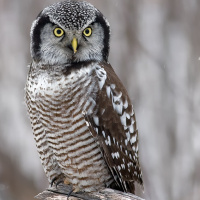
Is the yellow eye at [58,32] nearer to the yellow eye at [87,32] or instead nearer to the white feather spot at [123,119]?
the yellow eye at [87,32]

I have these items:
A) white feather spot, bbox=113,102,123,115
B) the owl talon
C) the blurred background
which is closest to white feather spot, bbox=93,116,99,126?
white feather spot, bbox=113,102,123,115

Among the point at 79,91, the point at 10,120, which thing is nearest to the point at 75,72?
the point at 79,91

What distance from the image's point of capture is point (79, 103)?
4.50 m

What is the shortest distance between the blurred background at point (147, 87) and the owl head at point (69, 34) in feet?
8.39

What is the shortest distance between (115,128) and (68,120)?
433 millimetres

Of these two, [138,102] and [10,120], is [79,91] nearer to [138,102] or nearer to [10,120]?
[138,102]

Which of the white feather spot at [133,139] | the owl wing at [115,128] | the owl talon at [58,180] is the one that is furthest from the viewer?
the owl talon at [58,180]

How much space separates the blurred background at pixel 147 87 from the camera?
23.9 ft

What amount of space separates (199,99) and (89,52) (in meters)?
3.07

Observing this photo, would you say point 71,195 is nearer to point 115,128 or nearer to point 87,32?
point 115,128

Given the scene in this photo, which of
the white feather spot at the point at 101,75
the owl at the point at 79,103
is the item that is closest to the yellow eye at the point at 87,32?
the owl at the point at 79,103

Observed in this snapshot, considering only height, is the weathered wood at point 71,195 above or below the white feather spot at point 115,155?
below

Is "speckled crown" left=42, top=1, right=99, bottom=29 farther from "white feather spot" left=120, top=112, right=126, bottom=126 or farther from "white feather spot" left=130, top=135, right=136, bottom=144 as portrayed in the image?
"white feather spot" left=130, top=135, right=136, bottom=144

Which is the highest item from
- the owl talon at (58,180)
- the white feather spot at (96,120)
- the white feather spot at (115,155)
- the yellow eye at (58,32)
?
the yellow eye at (58,32)
